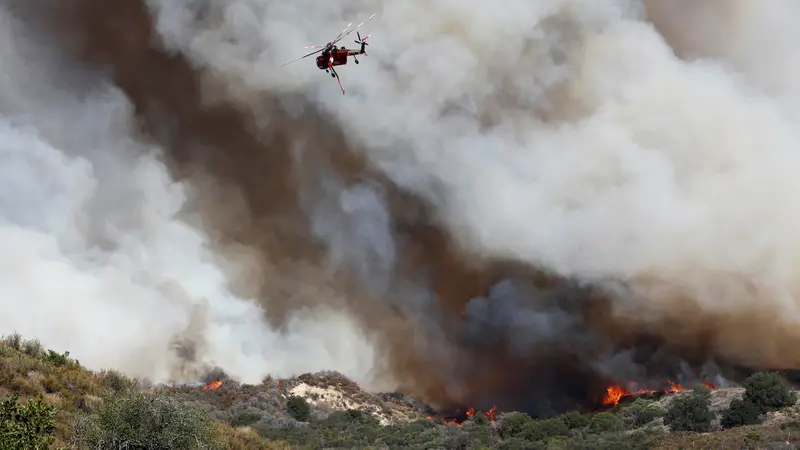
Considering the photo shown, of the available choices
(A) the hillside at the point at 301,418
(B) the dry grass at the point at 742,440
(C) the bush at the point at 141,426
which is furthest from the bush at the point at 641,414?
(C) the bush at the point at 141,426

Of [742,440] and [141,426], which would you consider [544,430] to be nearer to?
Answer: [742,440]

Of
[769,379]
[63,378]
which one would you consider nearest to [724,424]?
[769,379]

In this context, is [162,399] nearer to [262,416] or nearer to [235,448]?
[235,448]

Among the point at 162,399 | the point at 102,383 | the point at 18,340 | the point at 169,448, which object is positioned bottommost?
the point at 169,448

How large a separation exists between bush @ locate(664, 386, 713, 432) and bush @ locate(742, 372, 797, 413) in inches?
167

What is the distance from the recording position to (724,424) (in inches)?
2026

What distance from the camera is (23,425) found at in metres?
17.7

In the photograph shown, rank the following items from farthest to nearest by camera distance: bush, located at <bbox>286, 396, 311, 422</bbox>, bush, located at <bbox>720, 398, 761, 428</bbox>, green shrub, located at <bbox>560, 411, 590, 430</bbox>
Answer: bush, located at <bbox>286, 396, 311, 422</bbox> → green shrub, located at <bbox>560, 411, 590, 430</bbox> → bush, located at <bbox>720, 398, 761, 428</bbox>

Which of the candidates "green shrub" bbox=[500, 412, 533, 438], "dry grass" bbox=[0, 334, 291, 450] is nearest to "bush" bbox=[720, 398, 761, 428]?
"green shrub" bbox=[500, 412, 533, 438]

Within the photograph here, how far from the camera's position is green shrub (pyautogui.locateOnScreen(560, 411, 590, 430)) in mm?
59719

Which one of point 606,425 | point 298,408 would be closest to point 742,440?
point 606,425

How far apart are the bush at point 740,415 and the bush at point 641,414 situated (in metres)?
8.06

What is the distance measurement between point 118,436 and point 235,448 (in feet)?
29.7

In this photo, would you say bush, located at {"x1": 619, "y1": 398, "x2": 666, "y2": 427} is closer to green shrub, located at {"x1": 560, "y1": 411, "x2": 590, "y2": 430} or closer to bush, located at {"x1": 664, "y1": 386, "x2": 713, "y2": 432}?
green shrub, located at {"x1": 560, "y1": 411, "x2": 590, "y2": 430}
